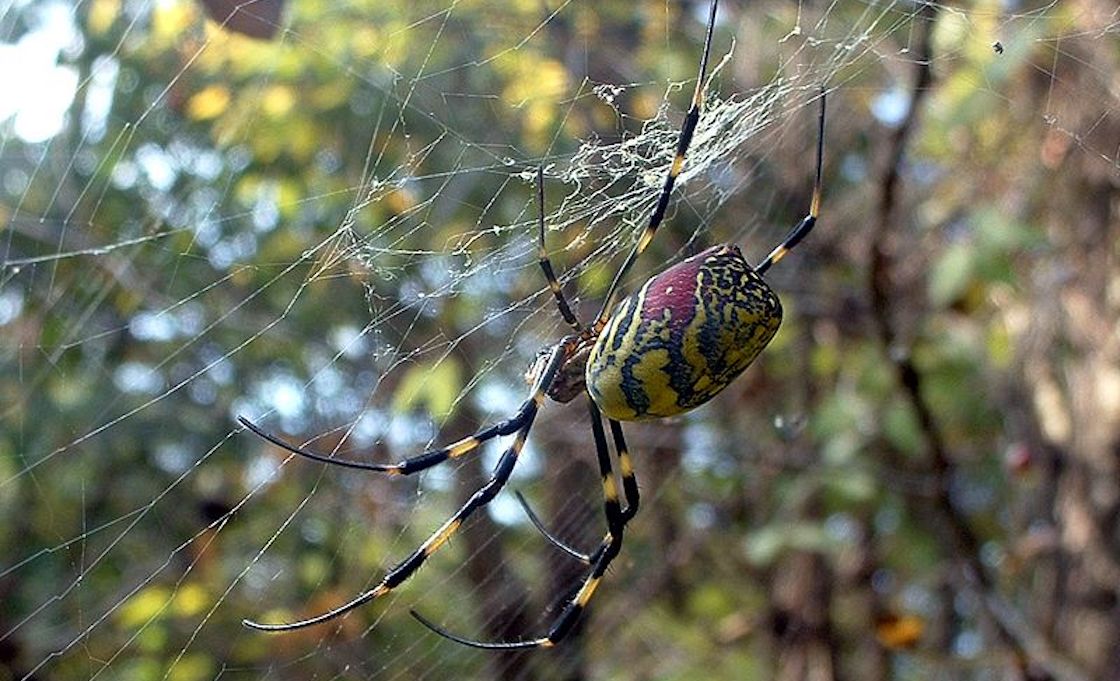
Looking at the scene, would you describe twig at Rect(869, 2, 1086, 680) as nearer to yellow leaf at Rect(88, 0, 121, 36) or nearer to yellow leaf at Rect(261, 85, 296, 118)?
yellow leaf at Rect(261, 85, 296, 118)

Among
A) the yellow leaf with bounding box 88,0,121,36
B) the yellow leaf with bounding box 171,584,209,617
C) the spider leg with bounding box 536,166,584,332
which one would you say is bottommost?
the yellow leaf with bounding box 171,584,209,617

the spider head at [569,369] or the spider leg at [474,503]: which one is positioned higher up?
the spider head at [569,369]

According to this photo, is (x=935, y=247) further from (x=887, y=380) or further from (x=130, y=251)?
(x=130, y=251)

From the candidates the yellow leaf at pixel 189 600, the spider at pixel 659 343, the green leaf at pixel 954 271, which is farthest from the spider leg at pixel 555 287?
the yellow leaf at pixel 189 600

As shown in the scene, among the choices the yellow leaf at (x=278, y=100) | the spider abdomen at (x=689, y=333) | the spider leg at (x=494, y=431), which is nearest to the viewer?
the spider abdomen at (x=689, y=333)

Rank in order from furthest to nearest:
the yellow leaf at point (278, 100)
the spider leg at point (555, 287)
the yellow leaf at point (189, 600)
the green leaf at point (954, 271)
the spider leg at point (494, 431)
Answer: the yellow leaf at point (278, 100)
the yellow leaf at point (189, 600)
the green leaf at point (954, 271)
the spider leg at point (494, 431)
the spider leg at point (555, 287)

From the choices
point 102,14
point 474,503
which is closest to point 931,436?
point 474,503

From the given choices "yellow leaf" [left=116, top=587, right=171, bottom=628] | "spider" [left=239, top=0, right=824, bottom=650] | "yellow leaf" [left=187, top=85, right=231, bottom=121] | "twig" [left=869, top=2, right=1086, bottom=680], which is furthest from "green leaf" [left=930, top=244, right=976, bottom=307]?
"yellow leaf" [left=116, top=587, right=171, bottom=628]

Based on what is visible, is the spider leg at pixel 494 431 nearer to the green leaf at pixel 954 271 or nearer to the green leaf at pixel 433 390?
the green leaf at pixel 433 390
